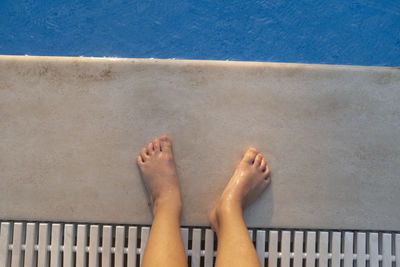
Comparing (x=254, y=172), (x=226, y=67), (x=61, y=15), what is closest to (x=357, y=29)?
(x=226, y=67)

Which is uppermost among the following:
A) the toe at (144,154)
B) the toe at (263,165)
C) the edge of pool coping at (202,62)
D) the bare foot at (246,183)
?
the edge of pool coping at (202,62)

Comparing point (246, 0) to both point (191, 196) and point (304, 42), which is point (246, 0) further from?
point (191, 196)

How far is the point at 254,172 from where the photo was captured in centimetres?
88

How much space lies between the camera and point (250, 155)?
2.91 ft

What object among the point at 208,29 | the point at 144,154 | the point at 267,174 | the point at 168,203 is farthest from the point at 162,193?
the point at 208,29

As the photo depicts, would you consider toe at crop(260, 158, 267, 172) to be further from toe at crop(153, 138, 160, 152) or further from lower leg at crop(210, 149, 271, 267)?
toe at crop(153, 138, 160, 152)

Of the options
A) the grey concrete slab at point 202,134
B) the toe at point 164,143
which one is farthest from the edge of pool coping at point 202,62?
the toe at point 164,143

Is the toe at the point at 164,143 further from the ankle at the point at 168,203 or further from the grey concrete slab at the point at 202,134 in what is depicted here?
the ankle at the point at 168,203

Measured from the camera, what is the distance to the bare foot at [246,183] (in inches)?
34.0

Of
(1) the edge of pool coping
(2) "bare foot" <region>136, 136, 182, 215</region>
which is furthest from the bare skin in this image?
(1) the edge of pool coping

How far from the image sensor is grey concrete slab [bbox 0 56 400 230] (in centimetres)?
89

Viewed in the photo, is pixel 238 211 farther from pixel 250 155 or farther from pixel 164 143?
pixel 164 143

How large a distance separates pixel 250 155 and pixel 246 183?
9 centimetres

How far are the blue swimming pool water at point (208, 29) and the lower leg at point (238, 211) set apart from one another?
0.37 metres
